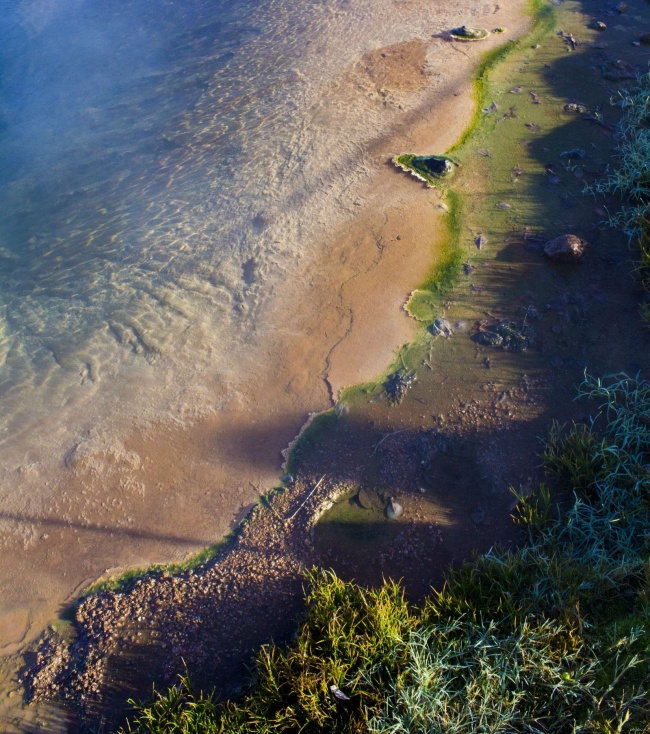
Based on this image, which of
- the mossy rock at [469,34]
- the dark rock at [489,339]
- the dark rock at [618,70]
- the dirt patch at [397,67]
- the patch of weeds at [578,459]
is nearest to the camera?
the patch of weeds at [578,459]

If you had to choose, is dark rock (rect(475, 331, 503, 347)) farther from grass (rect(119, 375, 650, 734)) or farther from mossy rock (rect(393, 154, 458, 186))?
mossy rock (rect(393, 154, 458, 186))

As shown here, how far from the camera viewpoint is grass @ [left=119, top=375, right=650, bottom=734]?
9.45 feet

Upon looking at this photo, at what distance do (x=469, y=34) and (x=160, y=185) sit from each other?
14.7 ft

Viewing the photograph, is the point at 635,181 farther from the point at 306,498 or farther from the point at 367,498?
the point at 306,498

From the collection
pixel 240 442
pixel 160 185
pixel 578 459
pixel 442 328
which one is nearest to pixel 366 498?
pixel 240 442

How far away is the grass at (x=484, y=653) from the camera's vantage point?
2879 millimetres

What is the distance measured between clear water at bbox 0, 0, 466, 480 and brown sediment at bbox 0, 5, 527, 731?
0.89ft

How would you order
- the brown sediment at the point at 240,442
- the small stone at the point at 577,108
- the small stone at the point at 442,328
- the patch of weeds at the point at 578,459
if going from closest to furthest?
the patch of weeds at the point at 578,459 < the brown sediment at the point at 240,442 < the small stone at the point at 442,328 < the small stone at the point at 577,108

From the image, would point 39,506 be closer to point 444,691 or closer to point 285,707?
point 285,707

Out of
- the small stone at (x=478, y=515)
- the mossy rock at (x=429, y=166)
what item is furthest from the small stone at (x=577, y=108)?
the small stone at (x=478, y=515)

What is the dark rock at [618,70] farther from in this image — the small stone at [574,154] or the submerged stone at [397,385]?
the submerged stone at [397,385]

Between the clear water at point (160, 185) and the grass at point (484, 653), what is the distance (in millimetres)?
2171

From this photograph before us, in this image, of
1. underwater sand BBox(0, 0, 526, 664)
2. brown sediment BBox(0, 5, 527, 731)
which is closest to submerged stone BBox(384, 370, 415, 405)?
brown sediment BBox(0, 5, 527, 731)

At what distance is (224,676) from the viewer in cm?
342
